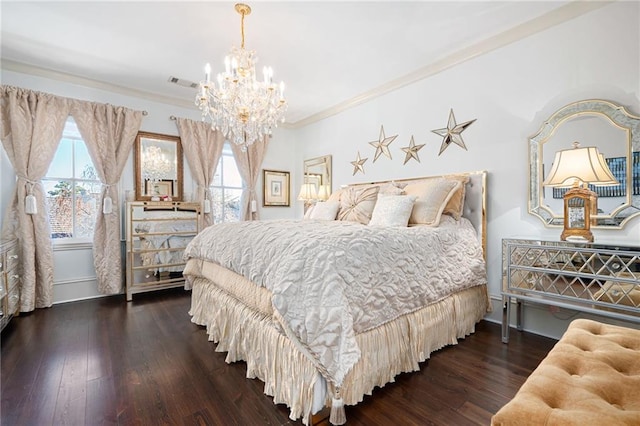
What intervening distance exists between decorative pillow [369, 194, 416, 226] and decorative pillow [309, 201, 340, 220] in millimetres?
615

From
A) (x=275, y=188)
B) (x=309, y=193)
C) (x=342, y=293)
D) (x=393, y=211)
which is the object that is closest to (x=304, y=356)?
(x=342, y=293)

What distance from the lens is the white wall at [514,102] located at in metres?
2.10

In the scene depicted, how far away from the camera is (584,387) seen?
862 millimetres

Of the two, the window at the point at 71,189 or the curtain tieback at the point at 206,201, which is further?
the curtain tieback at the point at 206,201

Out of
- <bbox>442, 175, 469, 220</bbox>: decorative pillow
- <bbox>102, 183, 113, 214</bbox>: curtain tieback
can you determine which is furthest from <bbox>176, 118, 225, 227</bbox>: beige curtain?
<bbox>442, 175, 469, 220</bbox>: decorative pillow

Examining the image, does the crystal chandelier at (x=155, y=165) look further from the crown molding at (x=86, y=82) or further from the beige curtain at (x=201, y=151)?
A: the crown molding at (x=86, y=82)

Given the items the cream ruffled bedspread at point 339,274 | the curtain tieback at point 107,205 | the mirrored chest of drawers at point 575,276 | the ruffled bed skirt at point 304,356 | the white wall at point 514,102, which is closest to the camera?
the cream ruffled bedspread at point 339,274

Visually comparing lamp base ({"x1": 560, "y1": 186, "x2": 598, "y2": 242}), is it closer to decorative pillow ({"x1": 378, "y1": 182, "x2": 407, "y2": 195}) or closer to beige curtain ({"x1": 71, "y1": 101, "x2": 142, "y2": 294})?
decorative pillow ({"x1": 378, "y1": 182, "x2": 407, "y2": 195})

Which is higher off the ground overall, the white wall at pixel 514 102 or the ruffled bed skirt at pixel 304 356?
the white wall at pixel 514 102

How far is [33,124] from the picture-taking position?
10.3ft

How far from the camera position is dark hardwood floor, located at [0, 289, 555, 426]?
1.48m

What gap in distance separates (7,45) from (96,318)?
2.82 m

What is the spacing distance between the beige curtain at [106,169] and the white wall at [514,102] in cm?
343

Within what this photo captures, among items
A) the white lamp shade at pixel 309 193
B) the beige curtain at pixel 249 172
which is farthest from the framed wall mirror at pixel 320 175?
the beige curtain at pixel 249 172
